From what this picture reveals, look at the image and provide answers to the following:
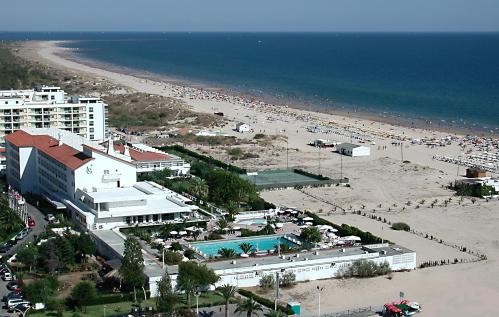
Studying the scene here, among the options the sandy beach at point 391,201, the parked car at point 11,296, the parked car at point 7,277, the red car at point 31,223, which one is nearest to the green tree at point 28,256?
the parked car at point 7,277

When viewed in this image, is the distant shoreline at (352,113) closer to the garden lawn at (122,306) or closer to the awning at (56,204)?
the awning at (56,204)

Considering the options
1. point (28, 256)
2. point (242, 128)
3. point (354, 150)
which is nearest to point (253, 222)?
point (28, 256)

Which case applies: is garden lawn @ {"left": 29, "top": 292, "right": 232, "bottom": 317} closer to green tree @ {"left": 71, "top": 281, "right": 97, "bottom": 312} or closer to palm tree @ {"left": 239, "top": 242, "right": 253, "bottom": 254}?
green tree @ {"left": 71, "top": 281, "right": 97, "bottom": 312}

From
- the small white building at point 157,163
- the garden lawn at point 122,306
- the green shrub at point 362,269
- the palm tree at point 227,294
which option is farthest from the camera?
the small white building at point 157,163

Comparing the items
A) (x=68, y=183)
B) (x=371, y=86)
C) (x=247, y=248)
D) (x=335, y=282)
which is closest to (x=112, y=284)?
(x=247, y=248)

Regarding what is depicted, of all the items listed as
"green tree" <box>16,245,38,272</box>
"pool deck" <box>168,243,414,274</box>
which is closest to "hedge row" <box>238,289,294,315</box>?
"pool deck" <box>168,243,414,274</box>

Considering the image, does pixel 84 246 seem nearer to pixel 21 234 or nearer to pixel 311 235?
pixel 21 234

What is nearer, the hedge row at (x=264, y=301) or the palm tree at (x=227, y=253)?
the hedge row at (x=264, y=301)
